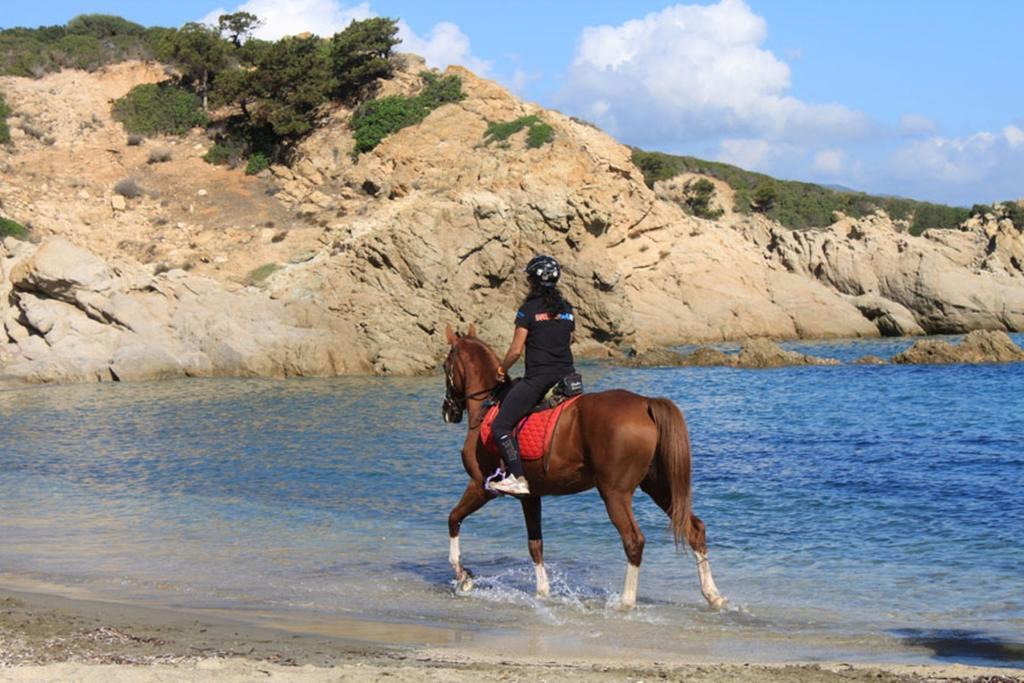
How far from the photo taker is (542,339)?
32.0 feet

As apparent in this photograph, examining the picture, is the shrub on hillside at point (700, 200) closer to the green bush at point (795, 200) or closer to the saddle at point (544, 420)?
the green bush at point (795, 200)

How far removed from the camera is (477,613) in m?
9.45

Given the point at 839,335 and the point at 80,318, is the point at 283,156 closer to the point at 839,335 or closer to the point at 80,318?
the point at 80,318

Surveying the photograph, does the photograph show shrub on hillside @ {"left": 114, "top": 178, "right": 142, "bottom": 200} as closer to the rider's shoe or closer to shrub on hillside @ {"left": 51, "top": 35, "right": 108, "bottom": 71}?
shrub on hillside @ {"left": 51, "top": 35, "right": 108, "bottom": 71}

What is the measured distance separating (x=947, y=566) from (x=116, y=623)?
300 inches

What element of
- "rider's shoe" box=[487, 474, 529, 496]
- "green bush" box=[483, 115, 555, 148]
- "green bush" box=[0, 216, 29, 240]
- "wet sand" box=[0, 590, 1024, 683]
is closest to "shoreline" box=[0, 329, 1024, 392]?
"green bush" box=[483, 115, 555, 148]

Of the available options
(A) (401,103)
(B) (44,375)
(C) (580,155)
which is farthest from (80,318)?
(A) (401,103)

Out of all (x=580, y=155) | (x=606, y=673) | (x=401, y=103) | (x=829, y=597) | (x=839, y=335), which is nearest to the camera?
(x=606, y=673)

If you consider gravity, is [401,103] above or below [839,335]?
above

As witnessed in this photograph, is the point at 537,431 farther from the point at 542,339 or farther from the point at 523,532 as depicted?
the point at 523,532

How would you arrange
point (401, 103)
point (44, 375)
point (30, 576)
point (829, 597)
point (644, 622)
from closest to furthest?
point (644, 622), point (829, 597), point (30, 576), point (44, 375), point (401, 103)

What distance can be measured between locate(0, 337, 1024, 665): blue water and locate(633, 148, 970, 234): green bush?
2191 inches

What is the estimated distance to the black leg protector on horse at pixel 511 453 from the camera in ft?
32.0

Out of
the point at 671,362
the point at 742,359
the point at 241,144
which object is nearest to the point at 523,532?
the point at 742,359
